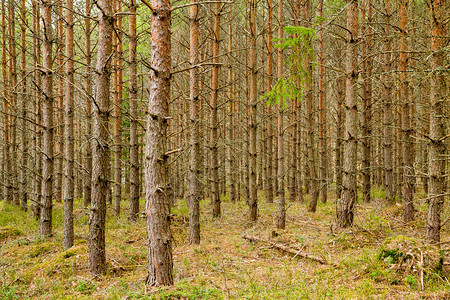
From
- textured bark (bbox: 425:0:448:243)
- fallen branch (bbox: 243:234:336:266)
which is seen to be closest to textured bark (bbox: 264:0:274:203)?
textured bark (bbox: 425:0:448:243)

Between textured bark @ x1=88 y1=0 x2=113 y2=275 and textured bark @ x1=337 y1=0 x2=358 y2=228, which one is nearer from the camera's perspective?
textured bark @ x1=88 y1=0 x2=113 y2=275

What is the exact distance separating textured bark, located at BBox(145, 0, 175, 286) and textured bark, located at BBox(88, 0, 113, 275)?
163 centimetres

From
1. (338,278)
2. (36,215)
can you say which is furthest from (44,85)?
(338,278)

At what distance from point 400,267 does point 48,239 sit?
860 cm

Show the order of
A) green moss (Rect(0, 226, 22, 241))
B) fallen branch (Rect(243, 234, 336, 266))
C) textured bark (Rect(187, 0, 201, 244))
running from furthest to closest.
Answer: green moss (Rect(0, 226, 22, 241))
textured bark (Rect(187, 0, 201, 244))
fallen branch (Rect(243, 234, 336, 266))

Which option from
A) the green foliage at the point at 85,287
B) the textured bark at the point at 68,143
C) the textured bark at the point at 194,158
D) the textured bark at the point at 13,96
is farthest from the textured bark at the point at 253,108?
the textured bark at the point at 13,96

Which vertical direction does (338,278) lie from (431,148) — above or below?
below

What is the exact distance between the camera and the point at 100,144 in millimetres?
5188

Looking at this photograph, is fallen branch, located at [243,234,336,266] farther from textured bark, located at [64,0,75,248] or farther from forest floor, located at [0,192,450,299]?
textured bark, located at [64,0,75,248]

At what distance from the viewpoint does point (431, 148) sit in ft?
17.3

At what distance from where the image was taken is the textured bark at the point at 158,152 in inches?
159

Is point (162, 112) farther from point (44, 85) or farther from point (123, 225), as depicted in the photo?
point (123, 225)

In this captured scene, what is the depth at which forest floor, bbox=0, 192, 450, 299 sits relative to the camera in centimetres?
433

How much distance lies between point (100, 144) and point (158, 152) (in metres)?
1.74
